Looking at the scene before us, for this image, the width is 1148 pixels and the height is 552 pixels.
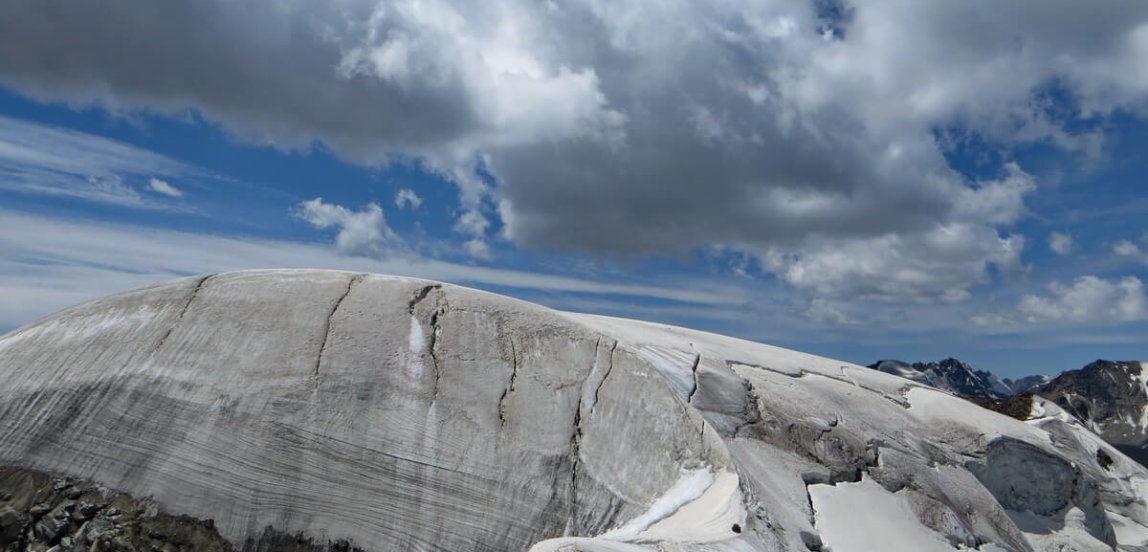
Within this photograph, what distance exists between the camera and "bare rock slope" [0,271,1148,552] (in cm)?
754

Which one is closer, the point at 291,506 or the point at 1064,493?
the point at 291,506

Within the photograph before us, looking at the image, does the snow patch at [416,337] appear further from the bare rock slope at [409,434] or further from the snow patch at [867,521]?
the snow patch at [867,521]

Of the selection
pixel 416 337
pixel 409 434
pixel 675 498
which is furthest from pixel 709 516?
pixel 416 337

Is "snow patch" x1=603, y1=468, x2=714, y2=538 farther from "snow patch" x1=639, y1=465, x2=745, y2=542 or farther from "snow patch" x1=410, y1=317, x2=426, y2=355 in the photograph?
"snow patch" x1=410, y1=317, x2=426, y2=355

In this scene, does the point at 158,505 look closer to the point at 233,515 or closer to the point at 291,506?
the point at 233,515

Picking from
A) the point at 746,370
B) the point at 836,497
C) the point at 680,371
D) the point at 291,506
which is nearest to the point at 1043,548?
the point at 836,497

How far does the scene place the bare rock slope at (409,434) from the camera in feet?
24.7

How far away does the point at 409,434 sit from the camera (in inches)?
316

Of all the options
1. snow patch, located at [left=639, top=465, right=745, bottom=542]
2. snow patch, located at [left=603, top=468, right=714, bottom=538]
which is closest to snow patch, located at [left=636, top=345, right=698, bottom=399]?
snow patch, located at [left=603, top=468, right=714, bottom=538]

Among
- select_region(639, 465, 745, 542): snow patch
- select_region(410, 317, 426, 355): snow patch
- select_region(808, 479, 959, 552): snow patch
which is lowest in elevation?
select_region(808, 479, 959, 552): snow patch

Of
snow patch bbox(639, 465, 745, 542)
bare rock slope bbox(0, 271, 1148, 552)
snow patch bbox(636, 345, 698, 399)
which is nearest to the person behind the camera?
snow patch bbox(639, 465, 745, 542)

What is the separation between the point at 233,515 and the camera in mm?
7453

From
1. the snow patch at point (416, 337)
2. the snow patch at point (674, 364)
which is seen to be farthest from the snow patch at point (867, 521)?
the snow patch at point (416, 337)

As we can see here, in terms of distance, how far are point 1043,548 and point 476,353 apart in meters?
8.39
